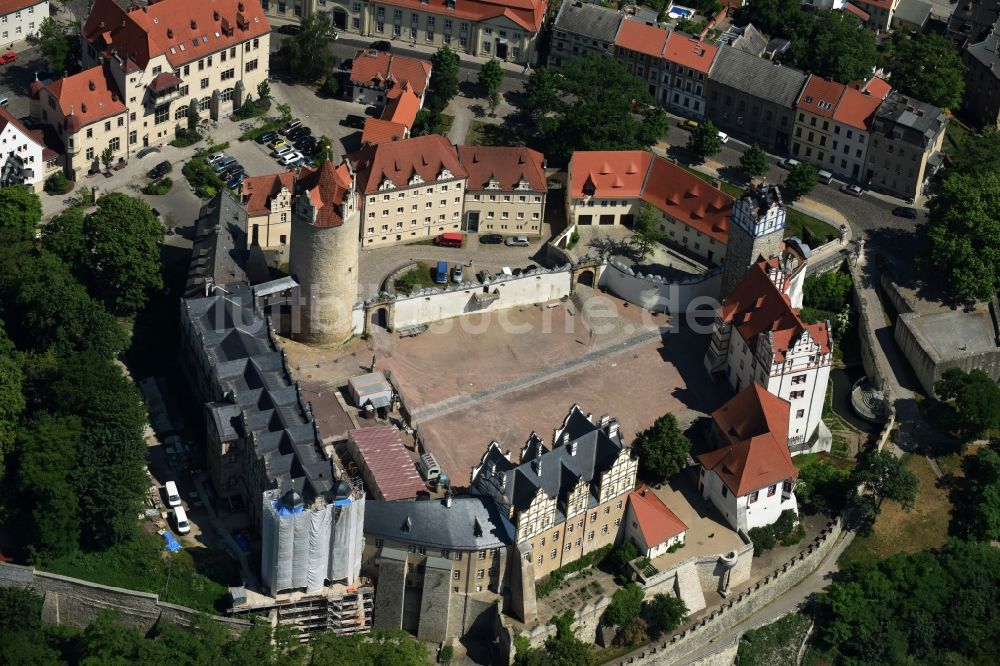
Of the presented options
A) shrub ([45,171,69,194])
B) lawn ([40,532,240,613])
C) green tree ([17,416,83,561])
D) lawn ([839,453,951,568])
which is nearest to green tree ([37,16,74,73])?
shrub ([45,171,69,194])

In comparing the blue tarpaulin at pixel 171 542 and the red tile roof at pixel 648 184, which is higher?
the red tile roof at pixel 648 184

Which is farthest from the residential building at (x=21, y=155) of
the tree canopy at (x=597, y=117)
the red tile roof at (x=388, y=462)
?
the tree canopy at (x=597, y=117)

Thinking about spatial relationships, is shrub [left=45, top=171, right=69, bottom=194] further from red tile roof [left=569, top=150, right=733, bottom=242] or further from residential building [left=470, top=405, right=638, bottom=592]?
residential building [left=470, top=405, right=638, bottom=592]

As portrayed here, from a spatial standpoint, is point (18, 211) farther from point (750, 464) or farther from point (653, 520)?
point (750, 464)

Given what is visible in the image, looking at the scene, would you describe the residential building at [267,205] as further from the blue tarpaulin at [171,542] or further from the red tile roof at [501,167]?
the blue tarpaulin at [171,542]

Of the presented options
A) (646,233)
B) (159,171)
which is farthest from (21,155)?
(646,233)

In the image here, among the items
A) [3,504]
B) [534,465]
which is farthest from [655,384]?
[3,504]

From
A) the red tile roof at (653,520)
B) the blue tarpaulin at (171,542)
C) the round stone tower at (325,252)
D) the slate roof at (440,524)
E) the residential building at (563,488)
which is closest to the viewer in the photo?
→ the slate roof at (440,524)
